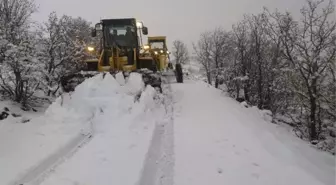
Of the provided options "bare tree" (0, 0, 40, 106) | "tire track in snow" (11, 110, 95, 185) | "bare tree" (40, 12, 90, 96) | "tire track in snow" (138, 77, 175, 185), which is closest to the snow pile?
"tire track in snow" (138, 77, 175, 185)

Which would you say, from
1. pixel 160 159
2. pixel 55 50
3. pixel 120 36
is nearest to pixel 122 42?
pixel 120 36

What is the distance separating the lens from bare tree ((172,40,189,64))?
3246 inches

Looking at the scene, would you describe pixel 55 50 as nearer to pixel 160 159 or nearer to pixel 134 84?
pixel 134 84

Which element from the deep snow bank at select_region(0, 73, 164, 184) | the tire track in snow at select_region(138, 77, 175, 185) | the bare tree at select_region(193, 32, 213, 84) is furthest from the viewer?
the bare tree at select_region(193, 32, 213, 84)

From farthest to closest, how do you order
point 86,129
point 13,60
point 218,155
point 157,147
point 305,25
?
point 305,25 < point 13,60 < point 86,129 < point 157,147 < point 218,155

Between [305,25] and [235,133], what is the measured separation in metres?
12.8

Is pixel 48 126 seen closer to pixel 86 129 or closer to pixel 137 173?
pixel 86 129

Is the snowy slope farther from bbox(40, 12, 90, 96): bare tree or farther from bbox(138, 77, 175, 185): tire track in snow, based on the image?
bbox(40, 12, 90, 96): bare tree

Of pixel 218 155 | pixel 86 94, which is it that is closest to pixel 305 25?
pixel 86 94

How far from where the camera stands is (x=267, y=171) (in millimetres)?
6012

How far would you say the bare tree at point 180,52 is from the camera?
8244 centimetres

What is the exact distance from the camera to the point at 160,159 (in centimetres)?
651

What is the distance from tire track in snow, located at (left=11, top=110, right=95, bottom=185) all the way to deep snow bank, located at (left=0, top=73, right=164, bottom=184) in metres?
0.04

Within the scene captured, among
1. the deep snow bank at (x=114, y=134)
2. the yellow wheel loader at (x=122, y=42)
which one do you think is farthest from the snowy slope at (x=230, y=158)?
the yellow wheel loader at (x=122, y=42)
